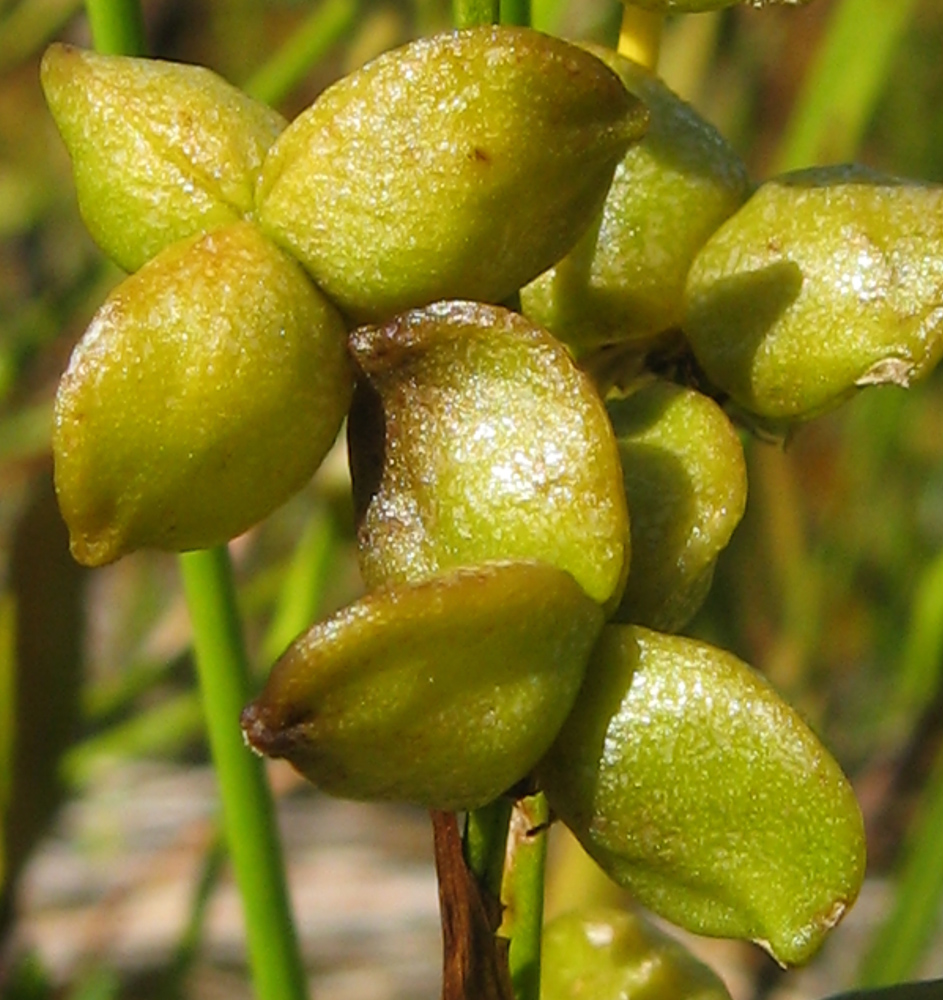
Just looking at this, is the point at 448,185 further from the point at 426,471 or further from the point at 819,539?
the point at 819,539

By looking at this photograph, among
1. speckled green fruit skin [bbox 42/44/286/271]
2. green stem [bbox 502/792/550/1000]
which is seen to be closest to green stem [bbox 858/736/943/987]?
green stem [bbox 502/792/550/1000]

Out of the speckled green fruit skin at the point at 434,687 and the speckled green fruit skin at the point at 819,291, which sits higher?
the speckled green fruit skin at the point at 819,291

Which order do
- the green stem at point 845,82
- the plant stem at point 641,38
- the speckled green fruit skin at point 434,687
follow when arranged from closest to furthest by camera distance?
the speckled green fruit skin at point 434,687 < the plant stem at point 641,38 < the green stem at point 845,82

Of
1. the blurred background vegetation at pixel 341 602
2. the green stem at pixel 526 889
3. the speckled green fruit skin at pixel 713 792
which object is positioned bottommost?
the blurred background vegetation at pixel 341 602

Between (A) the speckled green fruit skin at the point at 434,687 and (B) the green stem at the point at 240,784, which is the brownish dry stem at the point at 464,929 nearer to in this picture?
(A) the speckled green fruit skin at the point at 434,687

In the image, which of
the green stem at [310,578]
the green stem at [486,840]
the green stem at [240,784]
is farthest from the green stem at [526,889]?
the green stem at [310,578]

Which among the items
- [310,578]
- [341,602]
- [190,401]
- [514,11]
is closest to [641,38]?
[514,11]

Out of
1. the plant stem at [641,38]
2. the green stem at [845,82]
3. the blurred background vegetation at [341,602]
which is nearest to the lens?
the plant stem at [641,38]

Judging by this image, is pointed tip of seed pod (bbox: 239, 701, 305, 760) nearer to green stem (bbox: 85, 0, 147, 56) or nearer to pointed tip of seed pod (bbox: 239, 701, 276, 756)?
pointed tip of seed pod (bbox: 239, 701, 276, 756)

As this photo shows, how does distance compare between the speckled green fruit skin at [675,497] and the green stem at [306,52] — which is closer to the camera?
the speckled green fruit skin at [675,497]
